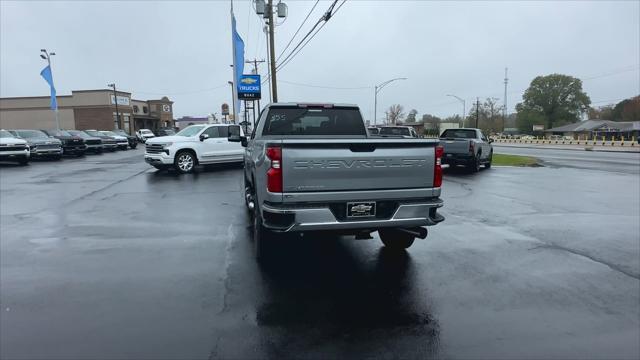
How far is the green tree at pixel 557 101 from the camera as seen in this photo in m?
113

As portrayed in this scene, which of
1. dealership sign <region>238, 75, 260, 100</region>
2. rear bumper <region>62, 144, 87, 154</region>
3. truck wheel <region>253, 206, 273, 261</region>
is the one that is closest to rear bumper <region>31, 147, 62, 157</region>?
rear bumper <region>62, 144, 87, 154</region>

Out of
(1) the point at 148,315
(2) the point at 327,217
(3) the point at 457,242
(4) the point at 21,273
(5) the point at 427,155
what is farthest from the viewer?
(3) the point at 457,242

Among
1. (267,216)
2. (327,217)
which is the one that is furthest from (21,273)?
(327,217)

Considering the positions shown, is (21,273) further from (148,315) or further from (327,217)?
(327,217)

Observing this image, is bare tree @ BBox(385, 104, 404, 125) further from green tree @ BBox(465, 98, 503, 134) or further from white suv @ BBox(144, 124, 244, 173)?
white suv @ BBox(144, 124, 244, 173)

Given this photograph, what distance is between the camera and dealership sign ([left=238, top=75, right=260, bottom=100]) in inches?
1291

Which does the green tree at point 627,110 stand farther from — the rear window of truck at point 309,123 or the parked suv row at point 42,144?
the rear window of truck at point 309,123

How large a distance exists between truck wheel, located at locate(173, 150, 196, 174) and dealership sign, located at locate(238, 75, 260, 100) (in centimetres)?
1738

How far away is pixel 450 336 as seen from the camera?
3668 millimetres

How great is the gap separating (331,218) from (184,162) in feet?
41.6

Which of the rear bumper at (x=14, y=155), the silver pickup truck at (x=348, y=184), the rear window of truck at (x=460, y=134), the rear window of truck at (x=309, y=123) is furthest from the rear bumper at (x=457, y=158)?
the rear bumper at (x=14, y=155)

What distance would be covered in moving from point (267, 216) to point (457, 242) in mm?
3512

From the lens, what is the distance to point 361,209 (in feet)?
15.2

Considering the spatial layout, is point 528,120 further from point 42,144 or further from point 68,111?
point 42,144
